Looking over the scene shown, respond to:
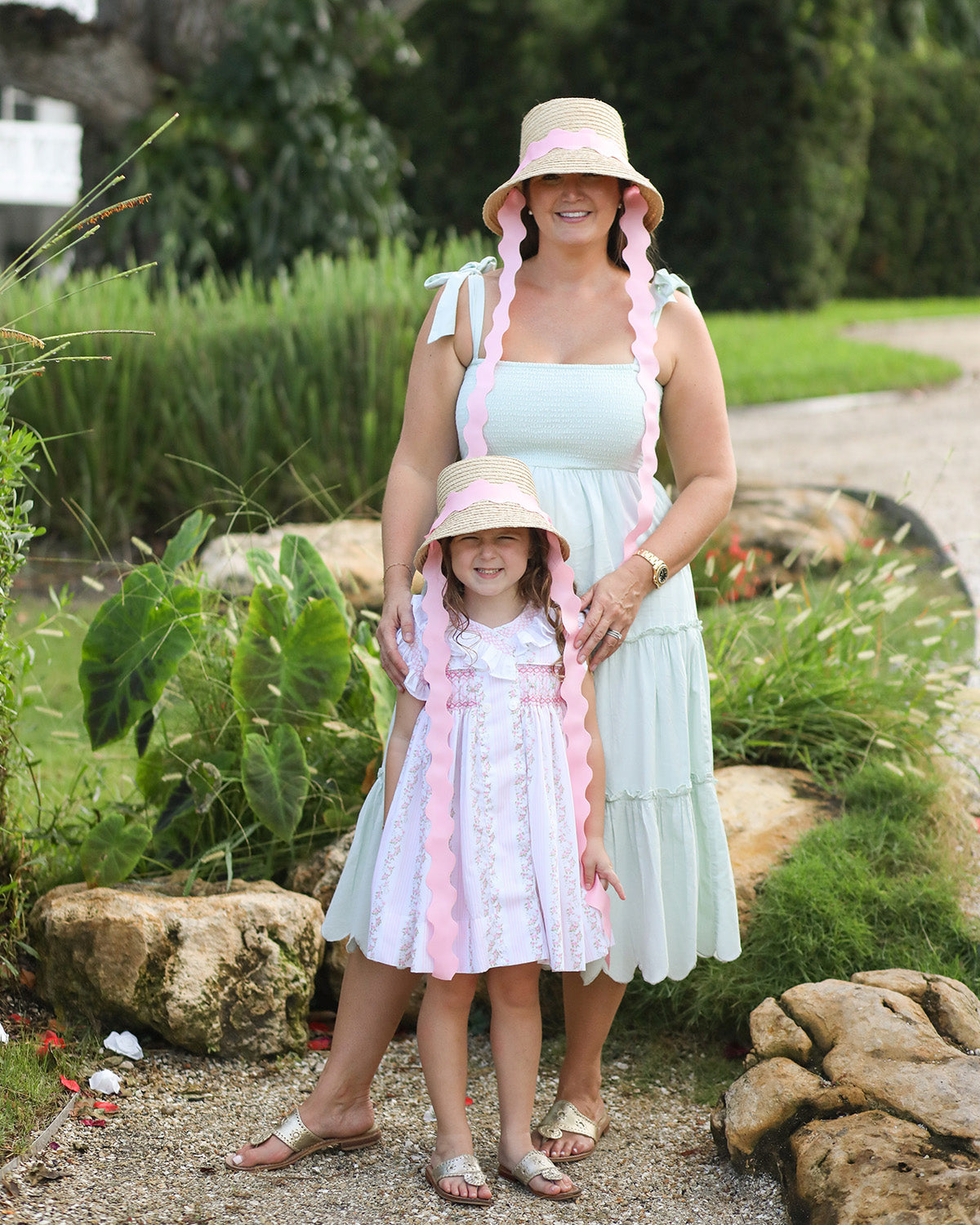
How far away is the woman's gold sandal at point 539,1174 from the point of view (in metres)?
2.33

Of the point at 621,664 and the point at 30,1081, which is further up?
the point at 621,664

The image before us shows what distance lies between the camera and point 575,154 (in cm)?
236

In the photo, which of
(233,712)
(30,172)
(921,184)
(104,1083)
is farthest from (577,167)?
(30,172)

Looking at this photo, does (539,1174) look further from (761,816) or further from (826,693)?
(826,693)

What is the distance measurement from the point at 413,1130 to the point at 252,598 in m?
1.23

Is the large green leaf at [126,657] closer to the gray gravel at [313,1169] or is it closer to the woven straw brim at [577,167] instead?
the gray gravel at [313,1169]

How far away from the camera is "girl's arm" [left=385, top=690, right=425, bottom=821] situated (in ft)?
7.86

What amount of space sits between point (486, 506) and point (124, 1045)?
4.57ft

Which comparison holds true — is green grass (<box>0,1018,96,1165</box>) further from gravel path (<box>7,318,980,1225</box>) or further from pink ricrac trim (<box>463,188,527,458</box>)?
pink ricrac trim (<box>463,188,527,458</box>)

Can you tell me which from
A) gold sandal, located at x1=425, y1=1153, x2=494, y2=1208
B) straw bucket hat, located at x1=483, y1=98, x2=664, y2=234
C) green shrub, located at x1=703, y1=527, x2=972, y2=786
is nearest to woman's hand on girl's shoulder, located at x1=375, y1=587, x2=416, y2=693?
straw bucket hat, located at x1=483, y1=98, x2=664, y2=234

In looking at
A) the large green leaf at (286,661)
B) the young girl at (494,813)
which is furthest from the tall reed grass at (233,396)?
the young girl at (494,813)

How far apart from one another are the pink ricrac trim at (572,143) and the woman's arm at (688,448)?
300 mm

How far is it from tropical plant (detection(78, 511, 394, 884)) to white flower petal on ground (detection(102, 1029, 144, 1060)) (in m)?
0.33

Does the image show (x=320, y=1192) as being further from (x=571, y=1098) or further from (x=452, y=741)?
(x=452, y=741)
